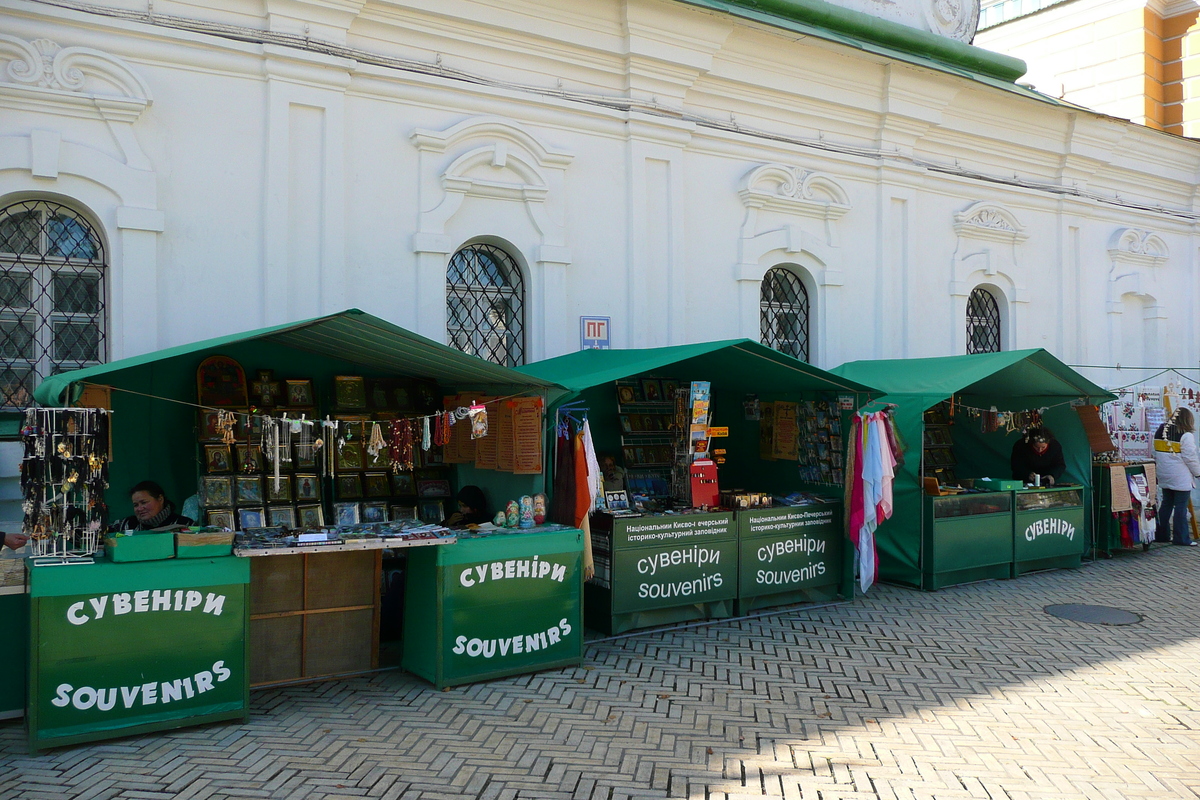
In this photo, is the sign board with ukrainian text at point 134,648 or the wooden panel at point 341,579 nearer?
the sign board with ukrainian text at point 134,648

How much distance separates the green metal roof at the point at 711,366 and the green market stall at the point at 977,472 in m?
1.06

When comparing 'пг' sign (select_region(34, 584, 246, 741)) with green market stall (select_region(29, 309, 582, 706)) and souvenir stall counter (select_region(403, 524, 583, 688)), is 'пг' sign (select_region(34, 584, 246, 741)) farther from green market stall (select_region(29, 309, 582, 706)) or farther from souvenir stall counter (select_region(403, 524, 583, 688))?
souvenir stall counter (select_region(403, 524, 583, 688))

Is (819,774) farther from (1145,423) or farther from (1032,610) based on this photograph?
(1145,423)

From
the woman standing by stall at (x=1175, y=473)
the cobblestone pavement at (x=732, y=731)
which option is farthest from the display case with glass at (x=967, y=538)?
the woman standing by stall at (x=1175, y=473)

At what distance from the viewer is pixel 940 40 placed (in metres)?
13.0

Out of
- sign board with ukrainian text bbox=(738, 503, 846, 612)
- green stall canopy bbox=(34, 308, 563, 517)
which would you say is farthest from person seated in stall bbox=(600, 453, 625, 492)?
green stall canopy bbox=(34, 308, 563, 517)

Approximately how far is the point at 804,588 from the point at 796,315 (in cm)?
431

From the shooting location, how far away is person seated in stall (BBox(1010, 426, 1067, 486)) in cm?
1180

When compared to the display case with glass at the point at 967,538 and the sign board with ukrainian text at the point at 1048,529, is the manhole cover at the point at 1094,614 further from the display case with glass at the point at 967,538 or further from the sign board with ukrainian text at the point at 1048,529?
the sign board with ukrainian text at the point at 1048,529

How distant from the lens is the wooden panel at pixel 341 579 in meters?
6.92

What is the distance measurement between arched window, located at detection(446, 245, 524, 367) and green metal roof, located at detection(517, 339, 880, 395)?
55 cm

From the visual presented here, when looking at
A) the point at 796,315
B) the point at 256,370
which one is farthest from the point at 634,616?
the point at 796,315

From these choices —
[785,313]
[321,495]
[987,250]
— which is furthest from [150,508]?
[987,250]

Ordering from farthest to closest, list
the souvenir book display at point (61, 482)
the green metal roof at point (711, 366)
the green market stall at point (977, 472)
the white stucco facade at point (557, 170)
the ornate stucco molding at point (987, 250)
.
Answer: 1. the ornate stucco molding at point (987, 250)
2. the green market stall at point (977, 472)
3. the white stucco facade at point (557, 170)
4. the green metal roof at point (711, 366)
5. the souvenir book display at point (61, 482)
